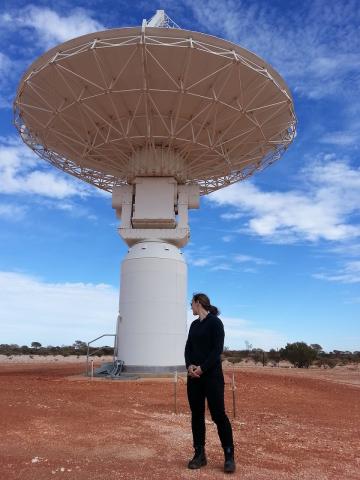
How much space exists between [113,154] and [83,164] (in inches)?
79.8

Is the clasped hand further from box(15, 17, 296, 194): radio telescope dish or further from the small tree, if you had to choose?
the small tree

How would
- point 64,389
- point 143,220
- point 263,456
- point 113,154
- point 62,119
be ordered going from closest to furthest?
point 263,456, point 64,389, point 62,119, point 143,220, point 113,154

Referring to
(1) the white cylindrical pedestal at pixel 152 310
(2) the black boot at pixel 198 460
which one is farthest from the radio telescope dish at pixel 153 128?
(2) the black boot at pixel 198 460

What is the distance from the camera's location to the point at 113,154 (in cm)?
2098

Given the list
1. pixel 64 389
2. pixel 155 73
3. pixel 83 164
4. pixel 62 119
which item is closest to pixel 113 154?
pixel 83 164

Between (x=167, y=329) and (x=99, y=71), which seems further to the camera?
(x=167, y=329)

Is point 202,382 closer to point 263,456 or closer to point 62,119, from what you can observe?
point 263,456

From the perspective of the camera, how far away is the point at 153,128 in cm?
1919

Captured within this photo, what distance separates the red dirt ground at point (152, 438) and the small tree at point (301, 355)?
27037mm

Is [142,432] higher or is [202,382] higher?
[202,382]

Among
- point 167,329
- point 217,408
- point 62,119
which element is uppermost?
point 62,119

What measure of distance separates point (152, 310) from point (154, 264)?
1943 millimetres

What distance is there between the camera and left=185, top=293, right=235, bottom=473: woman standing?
509cm

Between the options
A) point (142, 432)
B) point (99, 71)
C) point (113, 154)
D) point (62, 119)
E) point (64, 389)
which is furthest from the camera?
point (113, 154)
